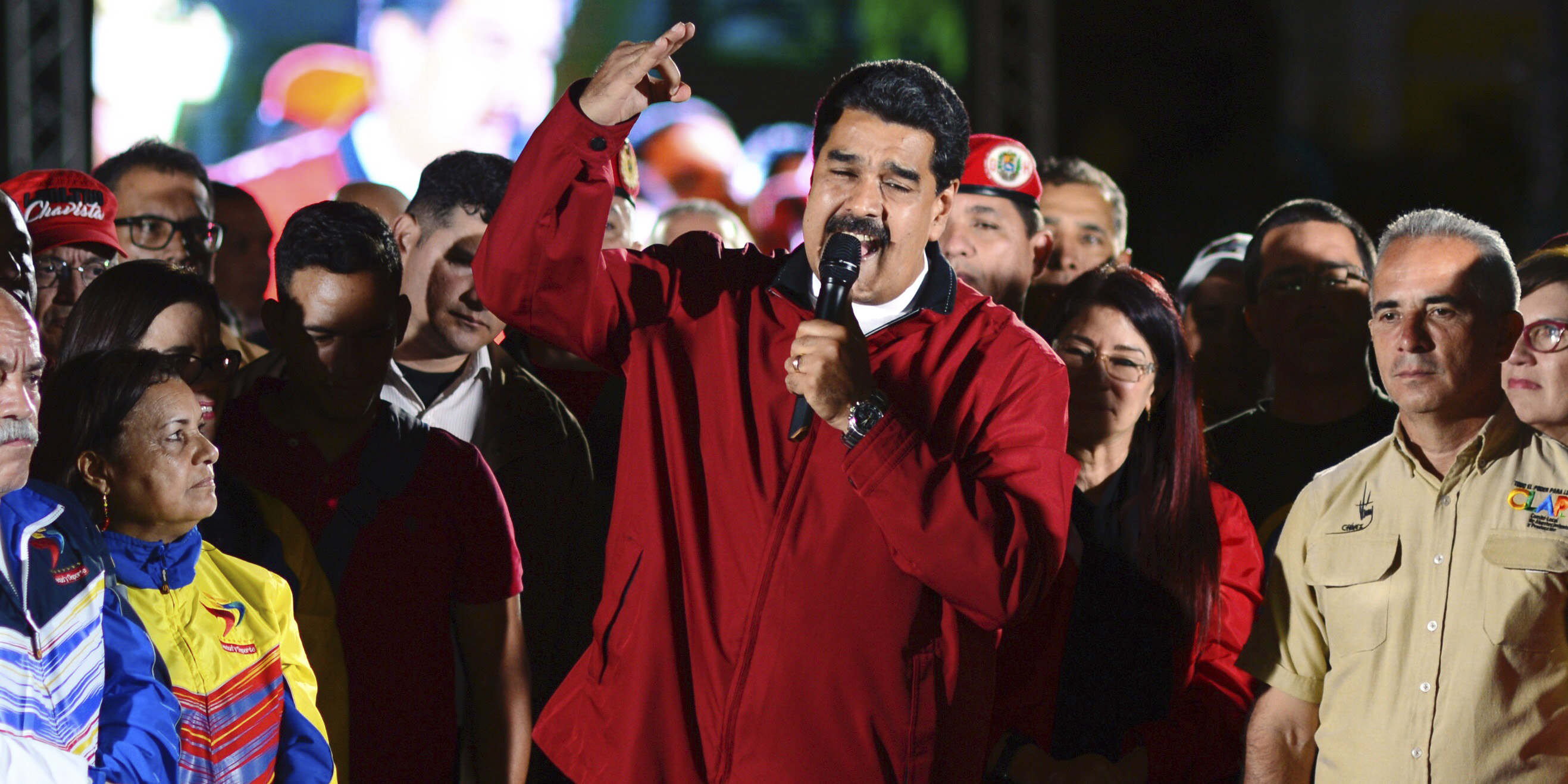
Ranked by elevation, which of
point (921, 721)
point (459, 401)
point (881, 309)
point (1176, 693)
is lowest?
point (1176, 693)

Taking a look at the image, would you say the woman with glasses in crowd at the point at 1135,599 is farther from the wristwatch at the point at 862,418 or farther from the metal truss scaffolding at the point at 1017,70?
the metal truss scaffolding at the point at 1017,70

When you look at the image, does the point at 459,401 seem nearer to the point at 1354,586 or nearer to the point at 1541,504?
the point at 1354,586

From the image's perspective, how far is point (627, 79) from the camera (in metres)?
1.88

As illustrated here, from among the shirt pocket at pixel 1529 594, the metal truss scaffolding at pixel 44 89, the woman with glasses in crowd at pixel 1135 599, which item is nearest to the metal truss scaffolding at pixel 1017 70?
the metal truss scaffolding at pixel 44 89

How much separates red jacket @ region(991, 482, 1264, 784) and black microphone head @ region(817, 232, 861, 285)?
3.07ft

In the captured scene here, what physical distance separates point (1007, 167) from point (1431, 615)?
1.64m

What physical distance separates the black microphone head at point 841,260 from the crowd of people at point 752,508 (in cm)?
8

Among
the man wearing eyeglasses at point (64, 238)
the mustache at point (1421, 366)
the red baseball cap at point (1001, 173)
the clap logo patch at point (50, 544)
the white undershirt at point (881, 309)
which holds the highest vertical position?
the red baseball cap at point (1001, 173)

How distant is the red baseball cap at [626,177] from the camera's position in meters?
3.69

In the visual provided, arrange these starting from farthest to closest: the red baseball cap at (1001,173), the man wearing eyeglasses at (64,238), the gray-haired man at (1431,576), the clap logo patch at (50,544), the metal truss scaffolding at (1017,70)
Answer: the metal truss scaffolding at (1017,70), the red baseball cap at (1001,173), the man wearing eyeglasses at (64,238), the gray-haired man at (1431,576), the clap logo patch at (50,544)

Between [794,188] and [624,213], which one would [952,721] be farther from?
[794,188]

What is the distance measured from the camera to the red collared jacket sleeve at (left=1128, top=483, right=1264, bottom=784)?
2582 millimetres

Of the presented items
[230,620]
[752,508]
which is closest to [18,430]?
[230,620]

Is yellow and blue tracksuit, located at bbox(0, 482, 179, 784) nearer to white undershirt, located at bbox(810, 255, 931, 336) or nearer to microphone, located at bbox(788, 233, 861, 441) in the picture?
microphone, located at bbox(788, 233, 861, 441)
